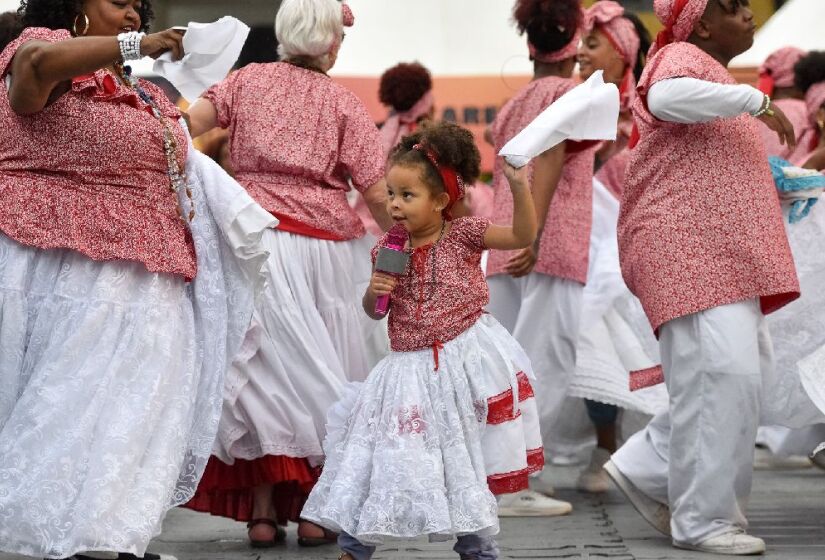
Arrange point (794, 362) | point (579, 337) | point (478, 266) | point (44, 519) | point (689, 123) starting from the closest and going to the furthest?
1. point (44, 519)
2. point (478, 266)
3. point (689, 123)
4. point (794, 362)
5. point (579, 337)

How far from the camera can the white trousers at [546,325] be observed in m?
6.57

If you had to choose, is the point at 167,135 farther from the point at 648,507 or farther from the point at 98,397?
the point at 648,507

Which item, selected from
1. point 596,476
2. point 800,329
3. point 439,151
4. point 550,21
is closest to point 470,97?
point 596,476

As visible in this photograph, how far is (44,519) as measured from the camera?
427 centimetres

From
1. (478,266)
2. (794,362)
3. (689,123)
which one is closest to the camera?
(478,266)

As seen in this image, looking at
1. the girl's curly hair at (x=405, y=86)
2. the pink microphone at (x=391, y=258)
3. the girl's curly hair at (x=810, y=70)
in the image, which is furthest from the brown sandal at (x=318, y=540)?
the girl's curly hair at (x=810, y=70)

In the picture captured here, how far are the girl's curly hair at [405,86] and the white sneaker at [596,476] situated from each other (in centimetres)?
260

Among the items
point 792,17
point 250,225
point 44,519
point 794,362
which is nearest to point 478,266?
point 250,225

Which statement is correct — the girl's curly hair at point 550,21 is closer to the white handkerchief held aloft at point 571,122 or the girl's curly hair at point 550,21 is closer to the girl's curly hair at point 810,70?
the white handkerchief held aloft at point 571,122

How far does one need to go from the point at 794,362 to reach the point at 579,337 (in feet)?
4.61

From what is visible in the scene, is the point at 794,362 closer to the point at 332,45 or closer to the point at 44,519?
the point at 332,45

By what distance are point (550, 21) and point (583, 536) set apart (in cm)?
217

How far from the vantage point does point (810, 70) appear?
8.43 meters

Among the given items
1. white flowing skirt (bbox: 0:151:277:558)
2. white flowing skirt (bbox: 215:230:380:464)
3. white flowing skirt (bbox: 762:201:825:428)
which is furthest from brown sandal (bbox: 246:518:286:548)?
white flowing skirt (bbox: 762:201:825:428)
